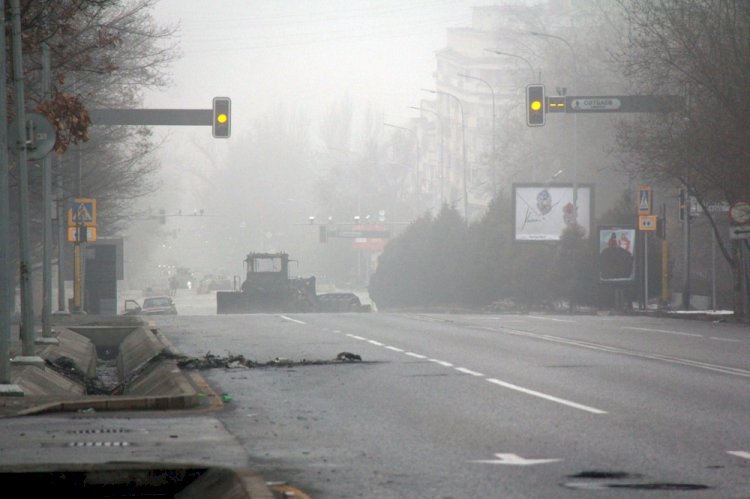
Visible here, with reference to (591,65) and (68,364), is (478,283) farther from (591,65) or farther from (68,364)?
(68,364)

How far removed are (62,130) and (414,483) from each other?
11.1 metres

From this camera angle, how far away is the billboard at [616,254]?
55156 mm

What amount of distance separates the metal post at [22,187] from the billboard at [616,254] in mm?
38923

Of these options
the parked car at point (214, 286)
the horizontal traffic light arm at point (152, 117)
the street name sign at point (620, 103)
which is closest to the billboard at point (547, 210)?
the street name sign at point (620, 103)

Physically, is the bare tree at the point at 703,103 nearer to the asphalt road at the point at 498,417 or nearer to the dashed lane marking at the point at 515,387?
the asphalt road at the point at 498,417

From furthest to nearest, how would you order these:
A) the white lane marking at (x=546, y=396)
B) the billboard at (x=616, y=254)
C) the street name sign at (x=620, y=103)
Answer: the billboard at (x=616, y=254) → the street name sign at (x=620, y=103) → the white lane marking at (x=546, y=396)

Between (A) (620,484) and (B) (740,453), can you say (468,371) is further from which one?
(A) (620,484)

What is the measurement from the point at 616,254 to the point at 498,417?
143ft

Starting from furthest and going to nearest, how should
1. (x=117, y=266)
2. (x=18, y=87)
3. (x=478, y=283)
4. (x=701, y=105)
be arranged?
(x=478, y=283), (x=117, y=266), (x=701, y=105), (x=18, y=87)

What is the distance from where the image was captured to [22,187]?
58.2 ft

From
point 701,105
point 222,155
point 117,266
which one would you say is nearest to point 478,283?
point 117,266

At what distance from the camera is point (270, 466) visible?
921 cm

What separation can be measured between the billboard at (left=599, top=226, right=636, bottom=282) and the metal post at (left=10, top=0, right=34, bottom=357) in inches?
1532

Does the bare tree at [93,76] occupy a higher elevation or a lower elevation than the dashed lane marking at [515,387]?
higher
